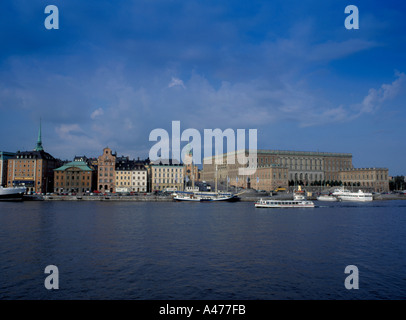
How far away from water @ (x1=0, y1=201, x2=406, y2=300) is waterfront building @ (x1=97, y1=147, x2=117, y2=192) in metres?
99.0

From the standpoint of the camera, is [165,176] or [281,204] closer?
[281,204]

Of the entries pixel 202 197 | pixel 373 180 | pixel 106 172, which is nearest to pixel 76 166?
pixel 106 172

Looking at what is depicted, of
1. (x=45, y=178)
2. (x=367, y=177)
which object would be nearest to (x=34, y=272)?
(x=45, y=178)

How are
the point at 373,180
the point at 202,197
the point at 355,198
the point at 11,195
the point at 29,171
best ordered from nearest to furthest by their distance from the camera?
the point at 11,195 → the point at 202,197 → the point at 355,198 → the point at 29,171 → the point at 373,180

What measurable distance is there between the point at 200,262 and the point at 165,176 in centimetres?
12629

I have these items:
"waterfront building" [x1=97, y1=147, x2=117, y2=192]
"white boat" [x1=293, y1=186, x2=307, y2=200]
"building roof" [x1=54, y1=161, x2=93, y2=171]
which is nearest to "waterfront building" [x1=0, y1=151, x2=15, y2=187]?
"building roof" [x1=54, y1=161, x2=93, y2=171]

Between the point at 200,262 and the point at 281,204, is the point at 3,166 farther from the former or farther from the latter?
the point at 200,262

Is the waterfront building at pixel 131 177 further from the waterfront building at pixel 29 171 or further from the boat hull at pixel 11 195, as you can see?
the boat hull at pixel 11 195

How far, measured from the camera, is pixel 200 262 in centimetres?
2589

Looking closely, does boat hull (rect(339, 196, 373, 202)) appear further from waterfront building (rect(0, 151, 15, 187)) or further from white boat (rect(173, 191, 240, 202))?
waterfront building (rect(0, 151, 15, 187))

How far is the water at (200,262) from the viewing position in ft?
64.6

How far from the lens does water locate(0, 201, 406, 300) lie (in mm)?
19703
